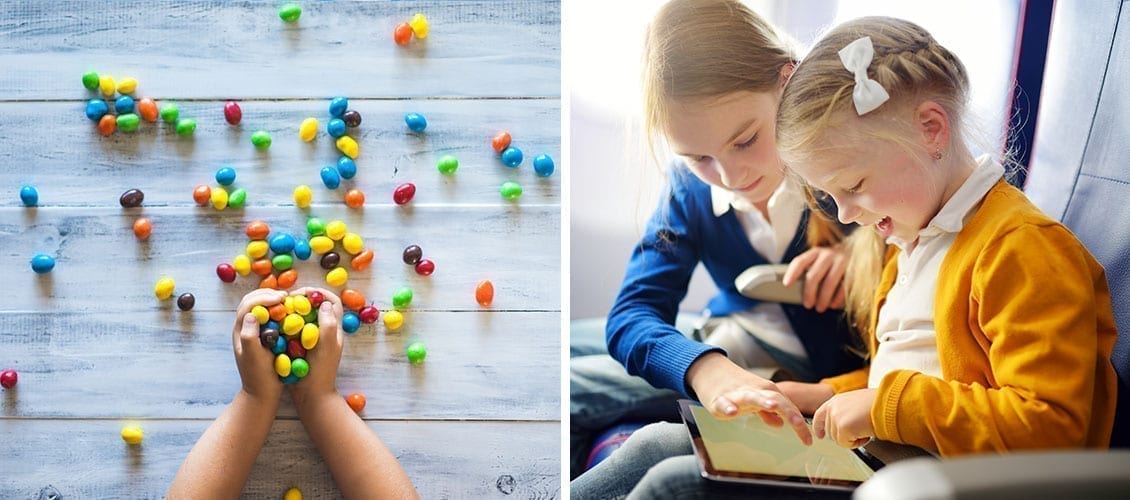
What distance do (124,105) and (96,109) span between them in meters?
0.04

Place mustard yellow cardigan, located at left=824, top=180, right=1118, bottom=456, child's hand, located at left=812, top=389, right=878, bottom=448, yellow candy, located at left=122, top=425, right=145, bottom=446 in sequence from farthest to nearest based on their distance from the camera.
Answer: yellow candy, located at left=122, top=425, right=145, bottom=446
child's hand, located at left=812, top=389, right=878, bottom=448
mustard yellow cardigan, located at left=824, top=180, right=1118, bottom=456

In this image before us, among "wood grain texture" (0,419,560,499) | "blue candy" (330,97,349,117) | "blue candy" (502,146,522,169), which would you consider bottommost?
"wood grain texture" (0,419,560,499)

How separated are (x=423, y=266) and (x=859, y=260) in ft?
1.83

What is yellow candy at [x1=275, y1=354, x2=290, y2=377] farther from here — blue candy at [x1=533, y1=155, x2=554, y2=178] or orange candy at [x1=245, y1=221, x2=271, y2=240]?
blue candy at [x1=533, y1=155, x2=554, y2=178]

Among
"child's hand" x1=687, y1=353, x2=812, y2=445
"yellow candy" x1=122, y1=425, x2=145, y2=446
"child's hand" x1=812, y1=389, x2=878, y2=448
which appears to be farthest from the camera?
"yellow candy" x1=122, y1=425, x2=145, y2=446

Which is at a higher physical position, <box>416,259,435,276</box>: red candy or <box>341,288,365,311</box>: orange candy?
<box>416,259,435,276</box>: red candy

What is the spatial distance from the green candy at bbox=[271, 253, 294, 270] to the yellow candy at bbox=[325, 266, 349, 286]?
5 centimetres

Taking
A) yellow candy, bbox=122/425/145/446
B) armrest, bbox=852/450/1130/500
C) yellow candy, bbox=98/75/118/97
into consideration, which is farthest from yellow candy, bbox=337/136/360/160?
armrest, bbox=852/450/1130/500

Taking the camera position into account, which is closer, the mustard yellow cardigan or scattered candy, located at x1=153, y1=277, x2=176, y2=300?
the mustard yellow cardigan

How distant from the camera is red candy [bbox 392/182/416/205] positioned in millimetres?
1269

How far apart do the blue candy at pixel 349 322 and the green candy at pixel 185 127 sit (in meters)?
0.32

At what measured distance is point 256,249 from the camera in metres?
1.26

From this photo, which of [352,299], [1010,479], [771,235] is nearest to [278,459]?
[352,299]

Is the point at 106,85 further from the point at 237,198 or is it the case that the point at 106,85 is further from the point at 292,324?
the point at 292,324
